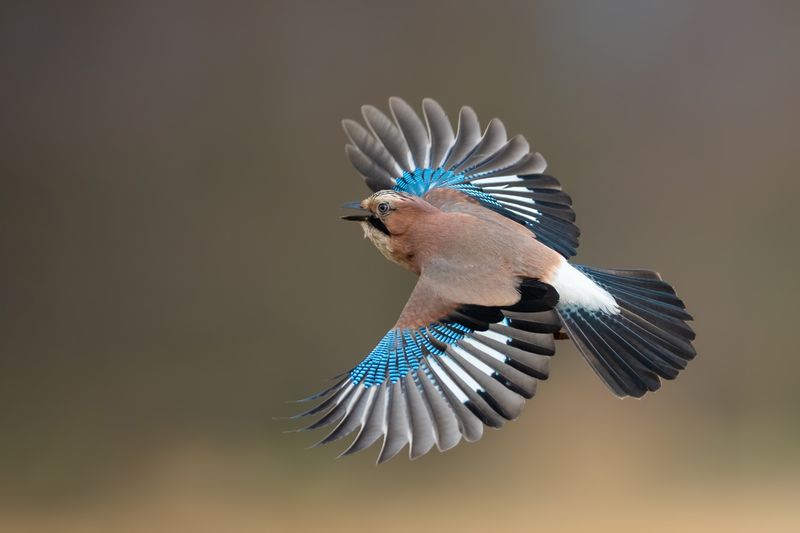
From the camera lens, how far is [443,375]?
174 centimetres

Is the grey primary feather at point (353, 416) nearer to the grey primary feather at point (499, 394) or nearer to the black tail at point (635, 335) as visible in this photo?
the grey primary feather at point (499, 394)

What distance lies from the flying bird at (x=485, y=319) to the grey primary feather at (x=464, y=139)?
82 millimetres

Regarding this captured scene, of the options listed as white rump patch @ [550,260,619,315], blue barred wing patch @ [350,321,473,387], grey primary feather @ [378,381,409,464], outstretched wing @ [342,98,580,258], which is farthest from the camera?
outstretched wing @ [342,98,580,258]

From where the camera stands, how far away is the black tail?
5.99 ft

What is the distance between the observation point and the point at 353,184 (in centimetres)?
326

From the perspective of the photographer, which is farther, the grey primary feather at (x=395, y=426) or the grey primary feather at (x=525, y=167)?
the grey primary feather at (x=525, y=167)

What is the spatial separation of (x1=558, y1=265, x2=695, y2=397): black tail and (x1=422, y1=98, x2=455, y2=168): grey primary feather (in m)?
0.52

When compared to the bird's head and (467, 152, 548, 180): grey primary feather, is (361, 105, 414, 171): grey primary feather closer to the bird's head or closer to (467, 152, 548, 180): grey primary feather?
(467, 152, 548, 180): grey primary feather

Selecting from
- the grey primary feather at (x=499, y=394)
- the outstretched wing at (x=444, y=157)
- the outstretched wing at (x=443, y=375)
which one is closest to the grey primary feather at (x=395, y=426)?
the outstretched wing at (x=443, y=375)

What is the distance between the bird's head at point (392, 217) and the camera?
200 centimetres

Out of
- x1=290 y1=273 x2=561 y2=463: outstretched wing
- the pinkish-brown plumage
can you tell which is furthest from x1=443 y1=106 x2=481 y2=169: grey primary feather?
x1=290 y1=273 x2=561 y2=463: outstretched wing

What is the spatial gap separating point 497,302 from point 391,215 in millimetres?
334

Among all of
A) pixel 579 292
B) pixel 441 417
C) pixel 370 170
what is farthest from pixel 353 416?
pixel 370 170

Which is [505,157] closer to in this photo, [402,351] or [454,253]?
[454,253]
